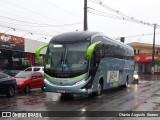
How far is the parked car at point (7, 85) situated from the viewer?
1877 cm

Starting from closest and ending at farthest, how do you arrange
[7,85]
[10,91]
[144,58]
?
1. [7,85]
2. [10,91]
3. [144,58]

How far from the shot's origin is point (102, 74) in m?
19.5

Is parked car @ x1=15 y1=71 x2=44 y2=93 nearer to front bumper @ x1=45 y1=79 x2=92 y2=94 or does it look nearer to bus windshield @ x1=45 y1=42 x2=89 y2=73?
bus windshield @ x1=45 y1=42 x2=89 y2=73

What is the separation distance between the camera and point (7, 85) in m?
19.2

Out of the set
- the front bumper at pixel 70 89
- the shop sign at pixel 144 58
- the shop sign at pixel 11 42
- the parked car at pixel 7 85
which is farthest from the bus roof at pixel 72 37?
the shop sign at pixel 144 58

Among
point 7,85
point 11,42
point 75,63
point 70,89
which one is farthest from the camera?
point 11,42

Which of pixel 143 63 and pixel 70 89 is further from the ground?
pixel 143 63

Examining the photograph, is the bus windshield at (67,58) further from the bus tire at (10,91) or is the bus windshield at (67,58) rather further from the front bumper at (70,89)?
the bus tire at (10,91)

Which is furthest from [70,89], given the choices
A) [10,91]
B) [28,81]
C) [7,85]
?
[28,81]

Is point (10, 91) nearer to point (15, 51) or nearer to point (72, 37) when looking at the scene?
point (72, 37)

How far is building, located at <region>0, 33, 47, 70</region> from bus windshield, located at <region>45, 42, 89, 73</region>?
1730cm

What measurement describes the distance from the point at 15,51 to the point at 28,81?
14.9 m

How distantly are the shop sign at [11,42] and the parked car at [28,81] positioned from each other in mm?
10676

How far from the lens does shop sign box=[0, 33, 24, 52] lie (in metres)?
33.8
